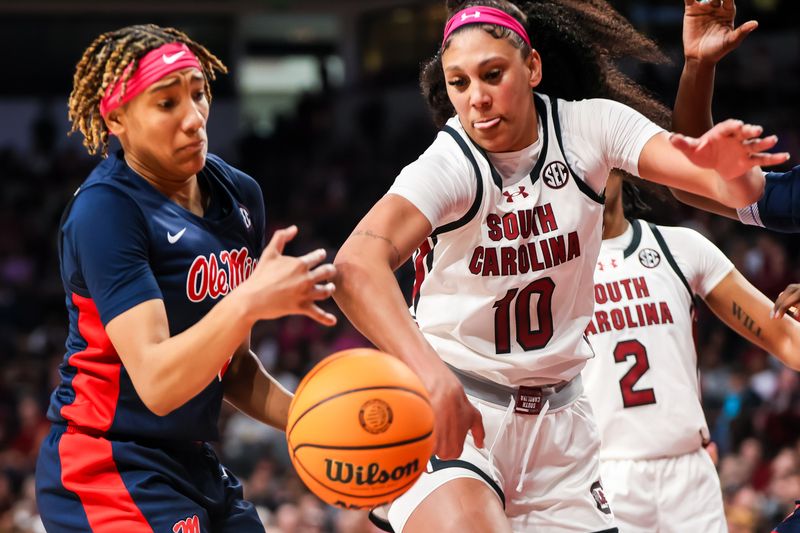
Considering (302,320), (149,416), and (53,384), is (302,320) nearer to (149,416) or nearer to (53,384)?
(53,384)

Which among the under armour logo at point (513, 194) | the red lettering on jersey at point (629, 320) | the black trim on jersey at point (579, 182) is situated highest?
the black trim on jersey at point (579, 182)

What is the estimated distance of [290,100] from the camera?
20.5 m

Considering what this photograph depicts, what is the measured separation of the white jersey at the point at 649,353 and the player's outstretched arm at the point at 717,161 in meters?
1.36

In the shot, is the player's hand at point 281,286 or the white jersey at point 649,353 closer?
the player's hand at point 281,286

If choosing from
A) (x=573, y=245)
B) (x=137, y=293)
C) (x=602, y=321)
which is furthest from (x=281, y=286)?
(x=602, y=321)

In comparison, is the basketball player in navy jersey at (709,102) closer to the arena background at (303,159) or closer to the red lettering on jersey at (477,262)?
the red lettering on jersey at (477,262)

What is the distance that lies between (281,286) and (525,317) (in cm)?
106

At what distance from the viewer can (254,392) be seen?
3.61 metres

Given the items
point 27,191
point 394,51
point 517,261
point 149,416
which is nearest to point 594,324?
point 517,261

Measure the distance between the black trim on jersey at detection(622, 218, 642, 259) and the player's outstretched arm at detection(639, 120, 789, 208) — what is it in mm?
1397

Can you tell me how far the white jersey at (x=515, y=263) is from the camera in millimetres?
3449

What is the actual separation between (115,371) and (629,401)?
7.72ft

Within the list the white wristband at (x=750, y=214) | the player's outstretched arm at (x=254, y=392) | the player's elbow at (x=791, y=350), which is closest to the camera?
the player's outstretched arm at (x=254, y=392)

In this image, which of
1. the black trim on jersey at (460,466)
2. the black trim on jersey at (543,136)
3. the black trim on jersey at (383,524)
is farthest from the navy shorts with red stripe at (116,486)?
the black trim on jersey at (543,136)
